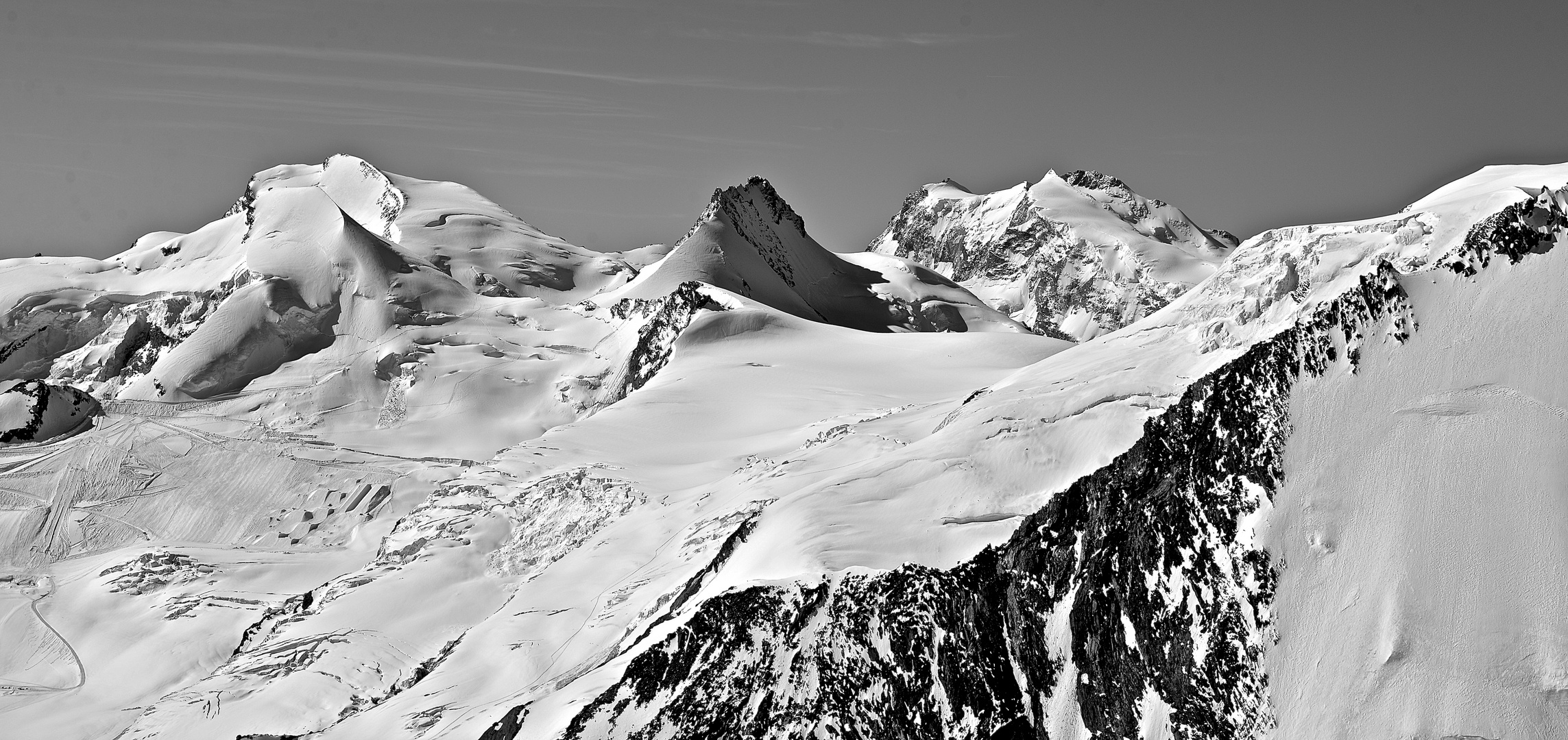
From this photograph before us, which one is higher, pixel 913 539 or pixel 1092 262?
pixel 913 539

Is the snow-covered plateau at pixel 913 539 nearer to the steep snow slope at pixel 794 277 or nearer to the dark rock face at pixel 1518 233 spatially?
the dark rock face at pixel 1518 233

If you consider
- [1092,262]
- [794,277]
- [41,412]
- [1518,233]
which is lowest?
[41,412]

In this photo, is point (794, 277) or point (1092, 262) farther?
point (1092, 262)

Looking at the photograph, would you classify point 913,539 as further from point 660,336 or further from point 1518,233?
point 660,336

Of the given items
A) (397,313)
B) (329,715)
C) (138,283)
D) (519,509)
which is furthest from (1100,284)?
(329,715)

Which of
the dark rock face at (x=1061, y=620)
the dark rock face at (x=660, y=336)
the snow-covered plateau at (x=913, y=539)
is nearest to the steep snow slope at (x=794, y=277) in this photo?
the dark rock face at (x=660, y=336)

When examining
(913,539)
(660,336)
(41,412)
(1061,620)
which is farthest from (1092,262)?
(1061,620)

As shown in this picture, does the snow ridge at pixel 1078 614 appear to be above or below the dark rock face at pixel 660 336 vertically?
above
